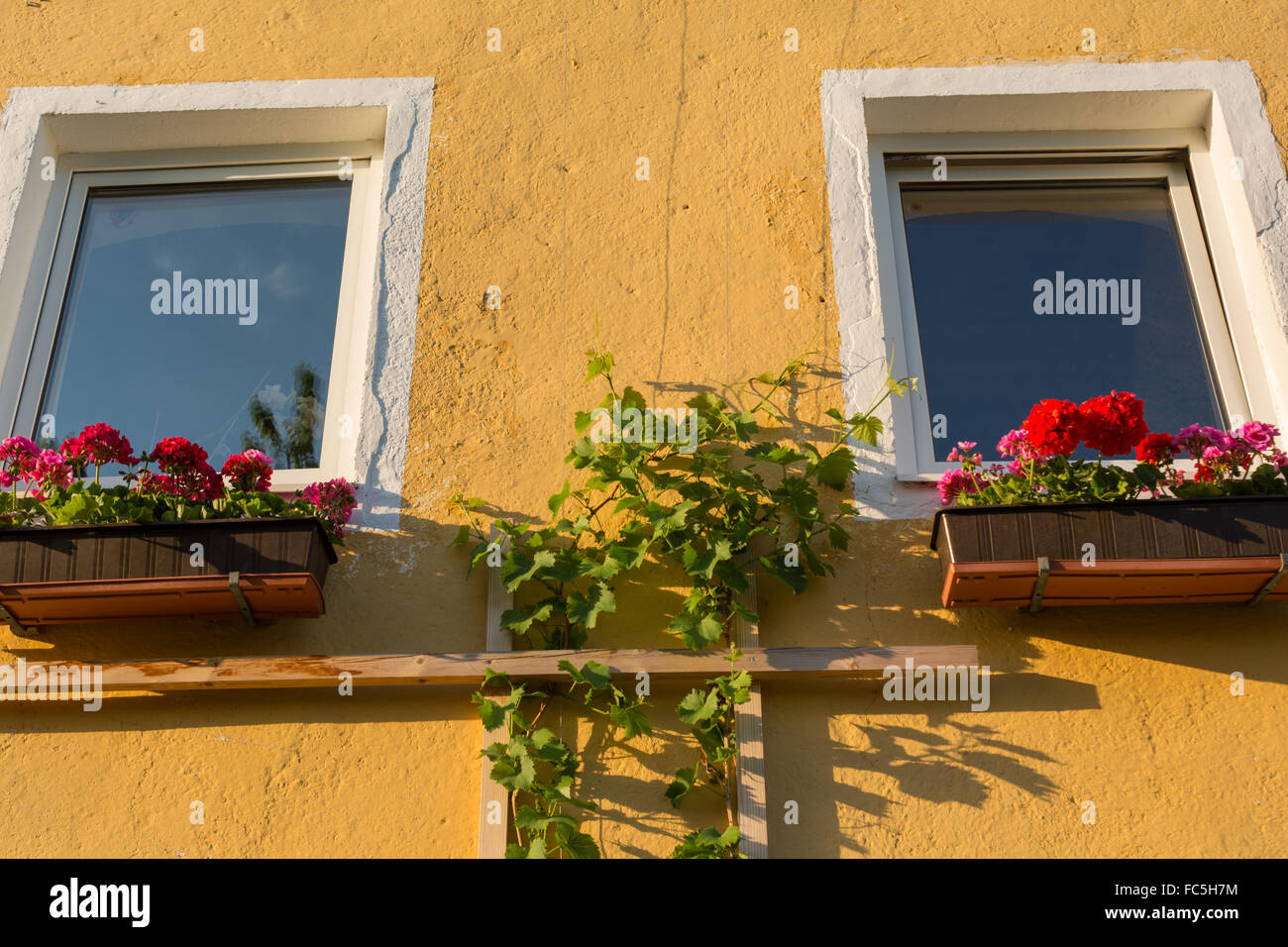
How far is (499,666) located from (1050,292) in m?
2.13

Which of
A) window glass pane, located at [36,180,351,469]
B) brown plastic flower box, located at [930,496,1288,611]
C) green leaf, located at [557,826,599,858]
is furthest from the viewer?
window glass pane, located at [36,180,351,469]

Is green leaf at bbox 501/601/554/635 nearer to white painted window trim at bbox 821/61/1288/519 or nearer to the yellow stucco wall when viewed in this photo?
the yellow stucco wall

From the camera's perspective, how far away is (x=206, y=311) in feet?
13.7

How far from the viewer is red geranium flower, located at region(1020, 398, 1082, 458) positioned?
3162mm

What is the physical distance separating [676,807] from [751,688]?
13.0 inches

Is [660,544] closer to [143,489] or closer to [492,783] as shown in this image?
[492,783]

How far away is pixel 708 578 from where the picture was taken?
324 cm

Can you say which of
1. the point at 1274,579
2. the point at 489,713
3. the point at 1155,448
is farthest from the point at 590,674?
the point at 1274,579

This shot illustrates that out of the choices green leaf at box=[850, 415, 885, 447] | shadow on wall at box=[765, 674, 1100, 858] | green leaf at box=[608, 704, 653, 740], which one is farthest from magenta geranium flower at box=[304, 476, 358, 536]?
green leaf at box=[850, 415, 885, 447]

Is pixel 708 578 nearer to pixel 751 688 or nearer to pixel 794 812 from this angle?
pixel 751 688

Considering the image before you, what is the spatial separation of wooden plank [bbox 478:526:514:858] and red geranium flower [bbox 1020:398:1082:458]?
1.37 meters

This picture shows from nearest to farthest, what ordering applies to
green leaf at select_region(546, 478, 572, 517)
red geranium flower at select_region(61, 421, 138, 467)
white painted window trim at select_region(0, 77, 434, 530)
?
red geranium flower at select_region(61, 421, 138, 467) → green leaf at select_region(546, 478, 572, 517) → white painted window trim at select_region(0, 77, 434, 530)

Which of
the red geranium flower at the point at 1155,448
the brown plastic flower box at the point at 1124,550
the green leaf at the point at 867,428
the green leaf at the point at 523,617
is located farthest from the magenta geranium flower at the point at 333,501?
the red geranium flower at the point at 1155,448

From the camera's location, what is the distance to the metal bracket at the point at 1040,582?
9.99 ft
